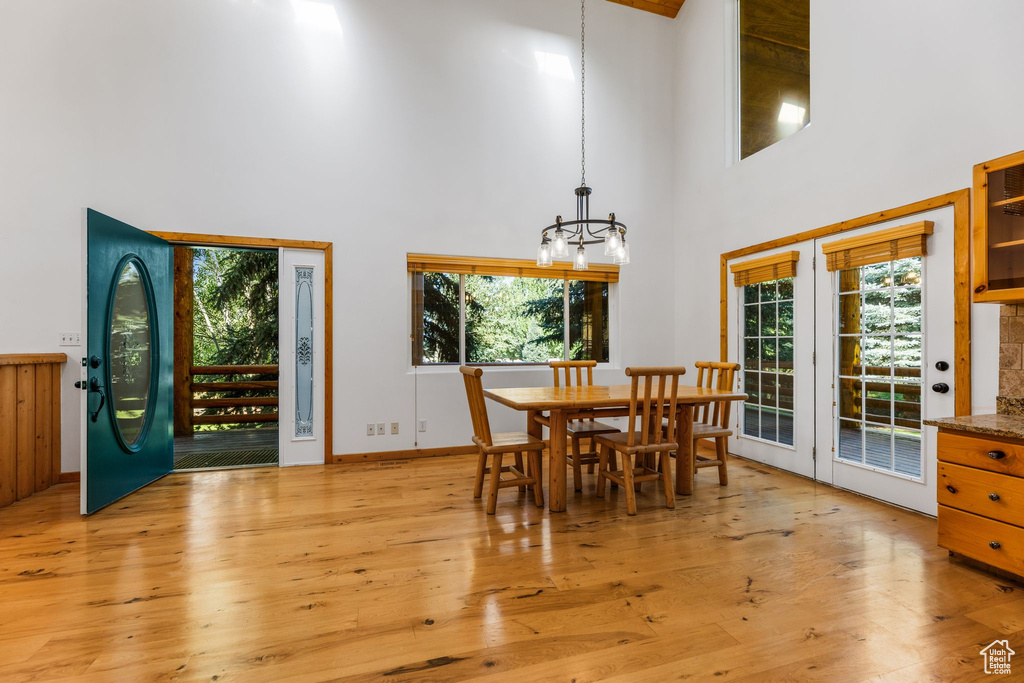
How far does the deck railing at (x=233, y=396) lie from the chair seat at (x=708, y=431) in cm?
526

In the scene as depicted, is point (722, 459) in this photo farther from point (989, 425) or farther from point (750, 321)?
point (989, 425)

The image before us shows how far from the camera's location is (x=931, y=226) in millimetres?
3025

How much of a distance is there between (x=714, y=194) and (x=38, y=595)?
18.4 ft

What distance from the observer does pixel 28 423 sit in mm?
3492

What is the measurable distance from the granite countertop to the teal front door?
4782 mm

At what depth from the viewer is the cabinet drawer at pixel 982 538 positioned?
2.14m

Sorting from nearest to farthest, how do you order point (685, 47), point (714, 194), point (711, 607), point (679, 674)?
point (679, 674) → point (711, 607) → point (714, 194) → point (685, 47)

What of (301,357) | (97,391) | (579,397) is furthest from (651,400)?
(97,391)

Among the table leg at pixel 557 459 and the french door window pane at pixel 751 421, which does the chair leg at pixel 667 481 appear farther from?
the french door window pane at pixel 751 421

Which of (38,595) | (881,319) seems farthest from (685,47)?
(38,595)

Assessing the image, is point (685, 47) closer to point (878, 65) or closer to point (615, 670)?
point (878, 65)

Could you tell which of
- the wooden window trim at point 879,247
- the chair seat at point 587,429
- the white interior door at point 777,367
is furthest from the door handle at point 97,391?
the wooden window trim at point 879,247

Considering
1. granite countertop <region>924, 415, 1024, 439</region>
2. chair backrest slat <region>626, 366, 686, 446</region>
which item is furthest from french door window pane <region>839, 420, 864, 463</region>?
chair backrest slat <region>626, 366, 686, 446</region>

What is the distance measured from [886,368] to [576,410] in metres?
2.12
